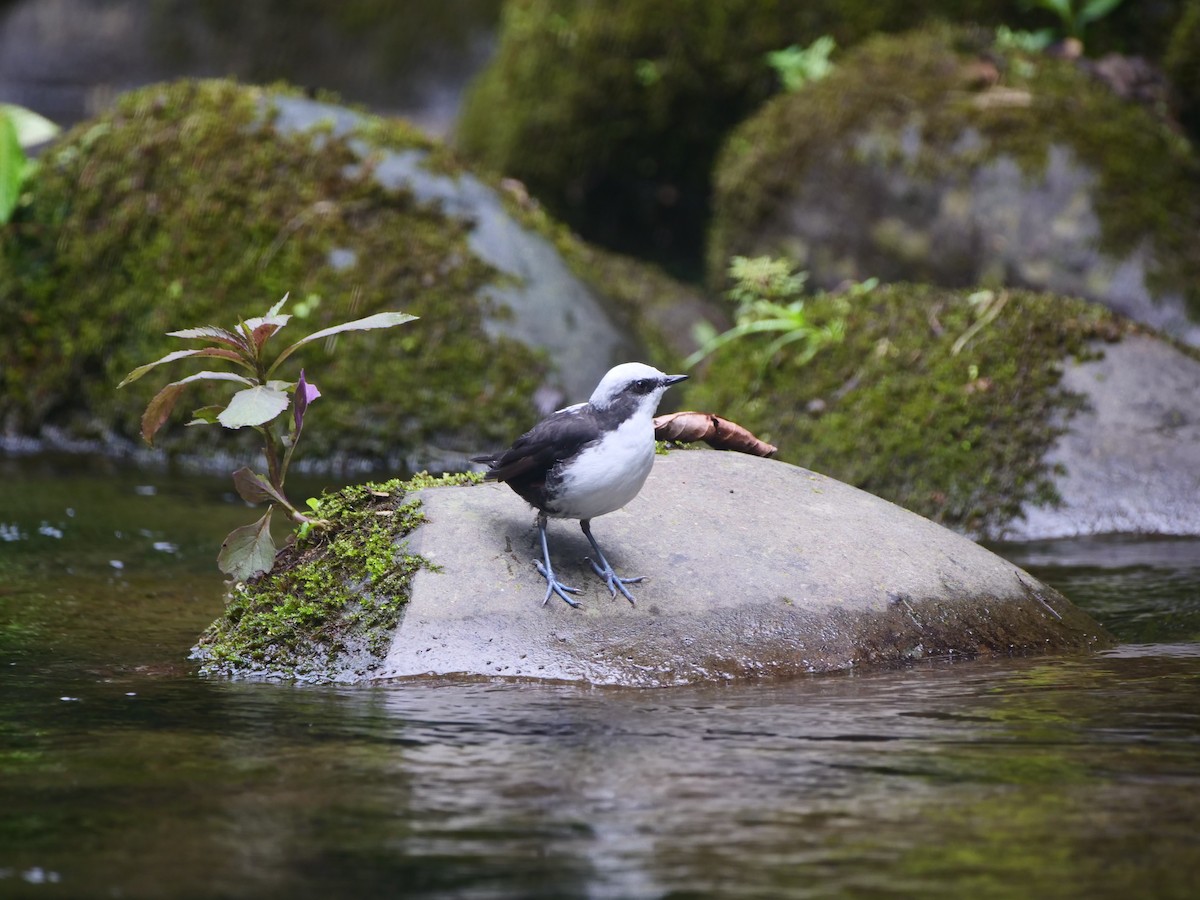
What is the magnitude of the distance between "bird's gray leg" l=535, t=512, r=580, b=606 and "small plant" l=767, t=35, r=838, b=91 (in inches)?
284

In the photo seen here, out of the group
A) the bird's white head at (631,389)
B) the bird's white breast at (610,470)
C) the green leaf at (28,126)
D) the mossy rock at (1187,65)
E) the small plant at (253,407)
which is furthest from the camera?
the mossy rock at (1187,65)

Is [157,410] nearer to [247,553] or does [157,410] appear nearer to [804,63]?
[247,553]

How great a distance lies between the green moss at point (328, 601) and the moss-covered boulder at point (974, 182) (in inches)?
219

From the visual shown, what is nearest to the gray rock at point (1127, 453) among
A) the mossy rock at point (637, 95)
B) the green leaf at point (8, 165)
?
the mossy rock at point (637, 95)

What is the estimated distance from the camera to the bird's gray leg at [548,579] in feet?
13.9

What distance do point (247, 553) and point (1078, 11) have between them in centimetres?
871

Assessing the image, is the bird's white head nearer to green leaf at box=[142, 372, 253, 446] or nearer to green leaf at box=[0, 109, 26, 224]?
green leaf at box=[142, 372, 253, 446]

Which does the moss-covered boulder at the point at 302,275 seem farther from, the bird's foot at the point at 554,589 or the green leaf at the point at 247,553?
the bird's foot at the point at 554,589

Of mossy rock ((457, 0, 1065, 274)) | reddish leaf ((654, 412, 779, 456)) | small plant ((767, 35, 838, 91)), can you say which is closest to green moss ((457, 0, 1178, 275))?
mossy rock ((457, 0, 1065, 274))

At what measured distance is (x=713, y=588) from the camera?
14.4ft

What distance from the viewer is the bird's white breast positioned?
4.03 meters

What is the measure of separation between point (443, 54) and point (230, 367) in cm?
875

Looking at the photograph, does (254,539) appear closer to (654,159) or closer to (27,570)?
(27,570)

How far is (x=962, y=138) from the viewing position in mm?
9500
